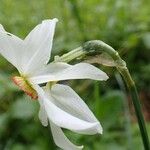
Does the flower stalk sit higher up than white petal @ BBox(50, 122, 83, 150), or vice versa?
the flower stalk

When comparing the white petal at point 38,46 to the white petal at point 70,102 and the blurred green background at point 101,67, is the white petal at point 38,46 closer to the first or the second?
the white petal at point 70,102

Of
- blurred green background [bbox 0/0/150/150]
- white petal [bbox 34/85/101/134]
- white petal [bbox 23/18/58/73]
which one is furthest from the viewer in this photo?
blurred green background [bbox 0/0/150/150]

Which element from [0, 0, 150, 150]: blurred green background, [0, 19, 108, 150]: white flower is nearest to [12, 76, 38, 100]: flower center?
[0, 19, 108, 150]: white flower

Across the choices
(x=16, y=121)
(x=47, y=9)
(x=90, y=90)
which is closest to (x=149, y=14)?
(x=47, y=9)

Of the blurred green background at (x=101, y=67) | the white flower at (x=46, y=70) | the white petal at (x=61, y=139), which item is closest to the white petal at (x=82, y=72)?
the white flower at (x=46, y=70)

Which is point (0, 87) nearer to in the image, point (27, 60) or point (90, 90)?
point (90, 90)

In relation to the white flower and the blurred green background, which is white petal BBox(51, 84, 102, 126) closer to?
the white flower

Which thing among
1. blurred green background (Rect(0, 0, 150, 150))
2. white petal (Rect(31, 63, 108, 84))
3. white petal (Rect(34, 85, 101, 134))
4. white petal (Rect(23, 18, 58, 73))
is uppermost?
white petal (Rect(23, 18, 58, 73))
